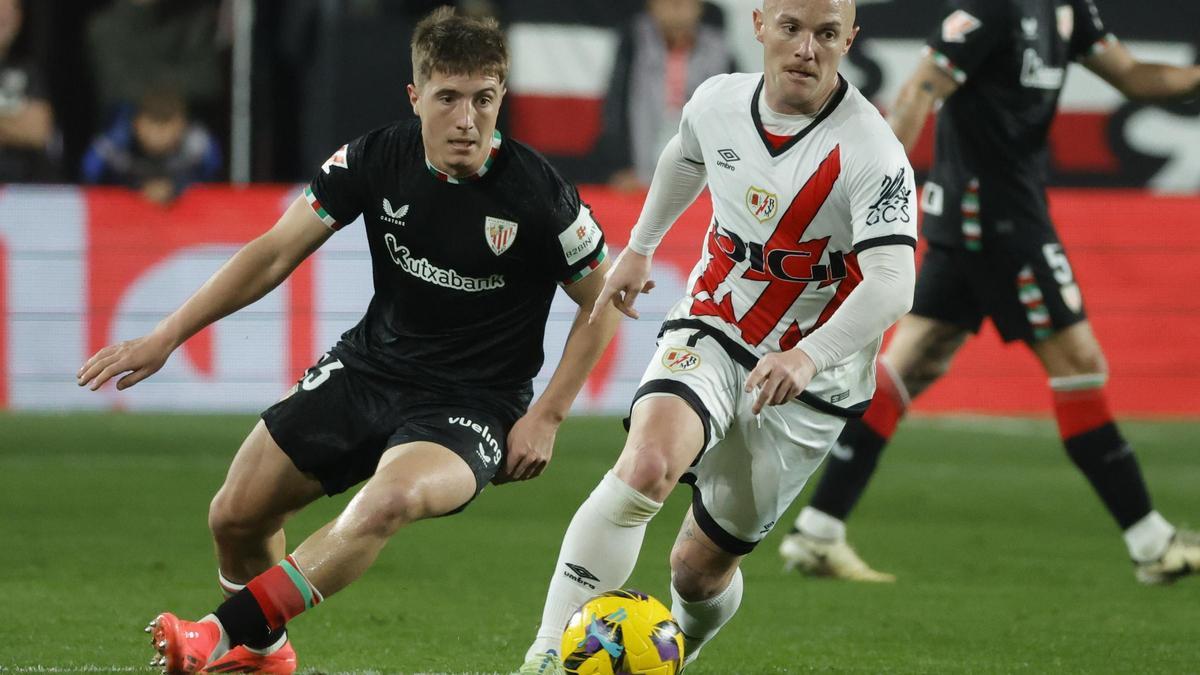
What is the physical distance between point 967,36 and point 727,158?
2.14m

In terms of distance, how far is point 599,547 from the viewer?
491 centimetres

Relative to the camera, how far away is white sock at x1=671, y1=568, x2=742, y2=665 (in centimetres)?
552

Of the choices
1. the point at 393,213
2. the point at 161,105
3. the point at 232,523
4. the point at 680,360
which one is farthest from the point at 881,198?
the point at 161,105

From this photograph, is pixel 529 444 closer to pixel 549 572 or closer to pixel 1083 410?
pixel 549 572

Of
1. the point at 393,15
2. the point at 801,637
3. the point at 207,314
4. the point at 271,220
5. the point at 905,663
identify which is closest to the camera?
the point at 207,314

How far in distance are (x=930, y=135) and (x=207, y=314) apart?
942cm

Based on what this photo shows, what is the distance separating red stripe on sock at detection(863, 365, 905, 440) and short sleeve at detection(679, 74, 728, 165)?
236 cm

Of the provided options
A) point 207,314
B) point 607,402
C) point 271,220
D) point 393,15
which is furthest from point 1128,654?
point 393,15

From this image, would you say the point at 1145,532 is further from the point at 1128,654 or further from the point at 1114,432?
the point at 1128,654

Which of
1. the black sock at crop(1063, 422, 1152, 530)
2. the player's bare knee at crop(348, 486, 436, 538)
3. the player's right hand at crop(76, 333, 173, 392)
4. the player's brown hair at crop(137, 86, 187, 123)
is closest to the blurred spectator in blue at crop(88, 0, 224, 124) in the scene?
the player's brown hair at crop(137, 86, 187, 123)

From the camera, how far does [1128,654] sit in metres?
5.86

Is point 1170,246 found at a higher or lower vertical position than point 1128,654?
lower

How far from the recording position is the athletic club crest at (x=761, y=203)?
515 cm

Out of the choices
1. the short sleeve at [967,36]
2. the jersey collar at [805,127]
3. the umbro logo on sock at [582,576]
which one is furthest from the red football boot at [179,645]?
the short sleeve at [967,36]
